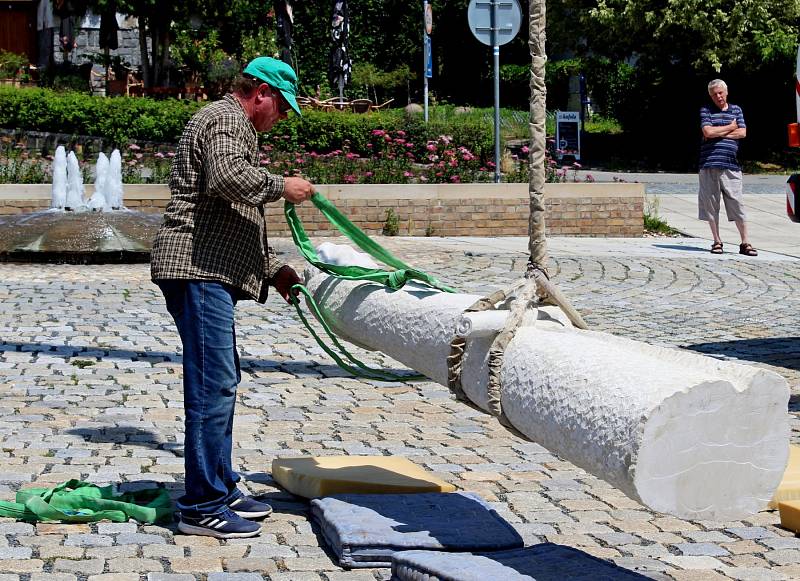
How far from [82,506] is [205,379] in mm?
737

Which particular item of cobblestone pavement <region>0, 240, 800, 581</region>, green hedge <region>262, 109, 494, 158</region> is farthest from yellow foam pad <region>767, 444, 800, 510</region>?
green hedge <region>262, 109, 494, 158</region>

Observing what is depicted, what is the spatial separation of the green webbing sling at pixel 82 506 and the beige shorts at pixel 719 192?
1026 centimetres

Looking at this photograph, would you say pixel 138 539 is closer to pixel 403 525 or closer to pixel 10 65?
pixel 403 525

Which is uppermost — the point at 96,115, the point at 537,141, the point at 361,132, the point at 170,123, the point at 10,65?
the point at 10,65

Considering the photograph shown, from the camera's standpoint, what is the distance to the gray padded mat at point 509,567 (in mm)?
3979

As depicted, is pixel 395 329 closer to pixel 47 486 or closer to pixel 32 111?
pixel 47 486

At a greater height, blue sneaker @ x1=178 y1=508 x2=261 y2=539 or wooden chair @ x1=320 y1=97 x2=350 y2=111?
wooden chair @ x1=320 y1=97 x2=350 y2=111

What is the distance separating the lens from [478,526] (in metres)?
4.73

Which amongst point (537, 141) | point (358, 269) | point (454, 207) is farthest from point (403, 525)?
point (454, 207)

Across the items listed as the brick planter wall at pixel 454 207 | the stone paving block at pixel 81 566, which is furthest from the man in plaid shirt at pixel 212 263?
the brick planter wall at pixel 454 207

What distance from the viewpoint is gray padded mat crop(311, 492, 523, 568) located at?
4559 millimetres

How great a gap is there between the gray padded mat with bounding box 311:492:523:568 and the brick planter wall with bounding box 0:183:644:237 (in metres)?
10.5

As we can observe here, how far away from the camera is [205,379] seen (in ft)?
15.9

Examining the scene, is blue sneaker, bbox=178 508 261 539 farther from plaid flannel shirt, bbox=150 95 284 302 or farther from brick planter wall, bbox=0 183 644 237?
brick planter wall, bbox=0 183 644 237
